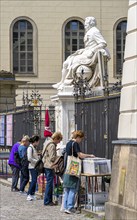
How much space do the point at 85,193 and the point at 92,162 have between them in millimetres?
742

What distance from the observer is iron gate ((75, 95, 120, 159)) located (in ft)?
55.2

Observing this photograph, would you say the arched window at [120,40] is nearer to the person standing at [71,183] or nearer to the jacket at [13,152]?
the jacket at [13,152]

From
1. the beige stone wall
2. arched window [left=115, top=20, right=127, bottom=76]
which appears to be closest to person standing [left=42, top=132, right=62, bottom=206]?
the beige stone wall

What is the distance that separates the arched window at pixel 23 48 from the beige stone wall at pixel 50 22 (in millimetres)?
408

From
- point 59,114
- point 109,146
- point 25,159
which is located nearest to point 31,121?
point 59,114

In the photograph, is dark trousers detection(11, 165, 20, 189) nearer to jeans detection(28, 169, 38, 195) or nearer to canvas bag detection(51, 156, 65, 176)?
jeans detection(28, 169, 38, 195)

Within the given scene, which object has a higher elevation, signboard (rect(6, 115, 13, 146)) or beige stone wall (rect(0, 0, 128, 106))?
beige stone wall (rect(0, 0, 128, 106))

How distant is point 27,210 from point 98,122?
2.83 m

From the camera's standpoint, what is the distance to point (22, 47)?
5012cm

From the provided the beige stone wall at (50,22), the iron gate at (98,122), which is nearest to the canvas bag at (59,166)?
the iron gate at (98,122)

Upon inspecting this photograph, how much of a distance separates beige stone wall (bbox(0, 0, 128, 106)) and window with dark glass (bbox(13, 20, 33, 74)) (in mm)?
485

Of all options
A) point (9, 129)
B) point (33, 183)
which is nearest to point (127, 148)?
point (33, 183)

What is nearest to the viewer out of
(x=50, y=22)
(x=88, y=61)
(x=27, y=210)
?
(x=27, y=210)

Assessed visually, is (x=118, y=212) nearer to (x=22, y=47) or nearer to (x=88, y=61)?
(x=88, y=61)
